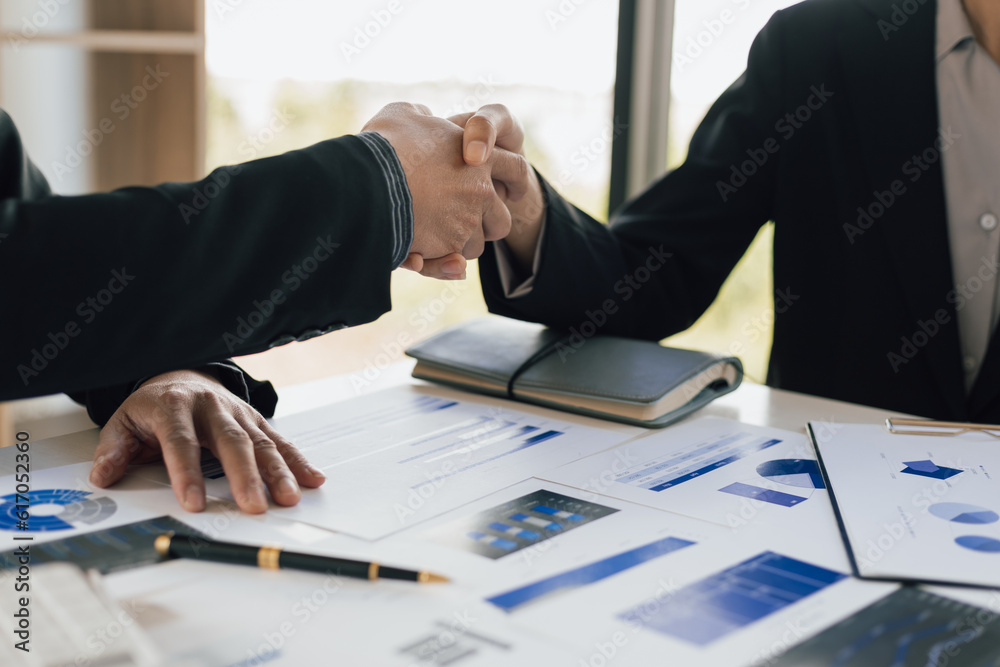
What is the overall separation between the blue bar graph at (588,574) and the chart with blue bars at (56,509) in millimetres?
345

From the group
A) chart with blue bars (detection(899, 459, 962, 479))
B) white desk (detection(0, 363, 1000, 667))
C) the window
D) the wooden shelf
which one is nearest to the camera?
white desk (detection(0, 363, 1000, 667))

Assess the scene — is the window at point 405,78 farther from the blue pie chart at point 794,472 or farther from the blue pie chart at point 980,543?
the blue pie chart at point 980,543

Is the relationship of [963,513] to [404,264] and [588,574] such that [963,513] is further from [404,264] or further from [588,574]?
[404,264]

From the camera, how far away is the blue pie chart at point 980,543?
A: 659mm

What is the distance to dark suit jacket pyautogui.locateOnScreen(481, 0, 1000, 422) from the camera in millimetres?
1325

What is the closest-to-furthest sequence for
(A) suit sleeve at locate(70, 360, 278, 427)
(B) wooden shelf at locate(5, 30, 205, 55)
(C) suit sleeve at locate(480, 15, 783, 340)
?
1. (A) suit sleeve at locate(70, 360, 278, 427)
2. (C) suit sleeve at locate(480, 15, 783, 340)
3. (B) wooden shelf at locate(5, 30, 205, 55)

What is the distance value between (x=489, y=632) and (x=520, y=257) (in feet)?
2.46

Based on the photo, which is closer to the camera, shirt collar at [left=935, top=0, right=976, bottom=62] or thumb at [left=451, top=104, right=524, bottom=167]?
thumb at [left=451, top=104, right=524, bottom=167]

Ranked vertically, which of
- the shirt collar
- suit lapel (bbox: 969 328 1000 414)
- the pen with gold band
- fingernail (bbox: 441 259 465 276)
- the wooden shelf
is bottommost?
suit lapel (bbox: 969 328 1000 414)

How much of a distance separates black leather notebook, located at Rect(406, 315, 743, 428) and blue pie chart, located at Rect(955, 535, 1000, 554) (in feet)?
1.16

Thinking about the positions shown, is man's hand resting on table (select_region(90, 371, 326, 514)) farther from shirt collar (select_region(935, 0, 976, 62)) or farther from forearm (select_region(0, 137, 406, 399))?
shirt collar (select_region(935, 0, 976, 62))

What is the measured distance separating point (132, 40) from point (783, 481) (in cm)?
166

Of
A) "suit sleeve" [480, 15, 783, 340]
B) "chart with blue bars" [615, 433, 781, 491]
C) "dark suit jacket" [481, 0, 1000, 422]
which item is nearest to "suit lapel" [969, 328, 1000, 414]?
"dark suit jacket" [481, 0, 1000, 422]

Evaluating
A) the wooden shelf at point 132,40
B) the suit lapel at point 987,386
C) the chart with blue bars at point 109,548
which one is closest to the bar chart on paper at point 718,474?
the chart with blue bars at point 109,548
